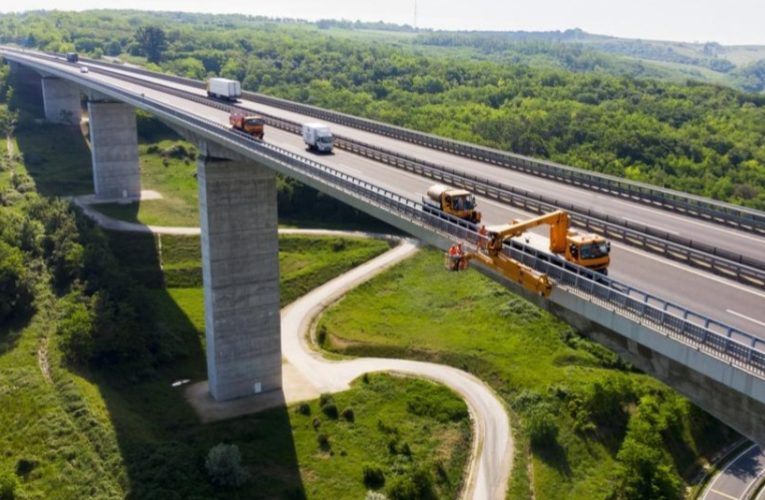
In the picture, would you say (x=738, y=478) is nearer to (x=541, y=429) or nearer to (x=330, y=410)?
(x=541, y=429)

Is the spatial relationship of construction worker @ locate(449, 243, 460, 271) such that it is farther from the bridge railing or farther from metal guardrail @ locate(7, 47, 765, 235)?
the bridge railing

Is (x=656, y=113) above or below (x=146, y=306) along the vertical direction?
above

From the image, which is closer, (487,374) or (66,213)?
(487,374)

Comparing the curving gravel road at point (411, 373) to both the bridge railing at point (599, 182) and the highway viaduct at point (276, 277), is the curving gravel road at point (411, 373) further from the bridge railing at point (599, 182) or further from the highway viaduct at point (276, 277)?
the bridge railing at point (599, 182)

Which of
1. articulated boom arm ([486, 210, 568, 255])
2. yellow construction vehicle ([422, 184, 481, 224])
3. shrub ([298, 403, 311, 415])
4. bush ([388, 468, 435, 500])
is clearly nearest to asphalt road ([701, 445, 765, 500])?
bush ([388, 468, 435, 500])

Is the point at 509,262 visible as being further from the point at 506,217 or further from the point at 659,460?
the point at 659,460

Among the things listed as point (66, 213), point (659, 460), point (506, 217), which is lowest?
point (659, 460)

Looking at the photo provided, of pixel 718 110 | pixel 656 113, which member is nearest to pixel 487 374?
pixel 656 113

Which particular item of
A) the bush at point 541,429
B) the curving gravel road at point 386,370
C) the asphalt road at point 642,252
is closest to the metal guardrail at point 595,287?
the asphalt road at point 642,252
